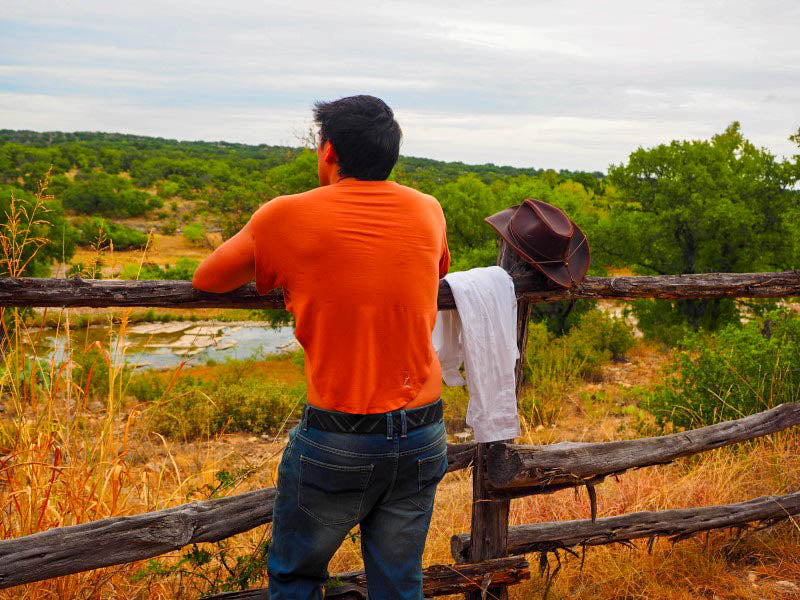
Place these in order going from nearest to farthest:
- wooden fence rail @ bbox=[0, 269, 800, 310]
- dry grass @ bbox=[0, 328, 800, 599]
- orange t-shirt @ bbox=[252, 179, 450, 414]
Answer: orange t-shirt @ bbox=[252, 179, 450, 414], wooden fence rail @ bbox=[0, 269, 800, 310], dry grass @ bbox=[0, 328, 800, 599]

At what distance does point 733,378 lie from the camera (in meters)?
5.93

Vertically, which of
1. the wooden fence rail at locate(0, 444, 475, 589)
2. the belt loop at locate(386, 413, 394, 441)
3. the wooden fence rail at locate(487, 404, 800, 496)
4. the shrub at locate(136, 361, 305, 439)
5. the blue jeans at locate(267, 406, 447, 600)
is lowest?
the shrub at locate(136, 361, 305, 439)

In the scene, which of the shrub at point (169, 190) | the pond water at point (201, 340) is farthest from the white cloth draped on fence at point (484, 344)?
the shrub at point (169, 190)

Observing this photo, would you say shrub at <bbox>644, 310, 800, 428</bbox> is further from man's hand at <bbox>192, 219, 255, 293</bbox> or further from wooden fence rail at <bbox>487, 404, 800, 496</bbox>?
man's hand at <bbox>192, 219, 255, 293</bbox>

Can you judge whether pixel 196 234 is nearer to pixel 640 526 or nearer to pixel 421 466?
pixel 640 526

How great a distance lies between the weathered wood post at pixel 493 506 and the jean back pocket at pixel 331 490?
962 mm

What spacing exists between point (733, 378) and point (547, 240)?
415 centimetres

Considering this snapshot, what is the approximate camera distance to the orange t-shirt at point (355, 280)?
5.68 ft

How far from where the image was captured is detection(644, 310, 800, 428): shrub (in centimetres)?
546

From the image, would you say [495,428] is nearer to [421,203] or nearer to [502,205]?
[421,203]

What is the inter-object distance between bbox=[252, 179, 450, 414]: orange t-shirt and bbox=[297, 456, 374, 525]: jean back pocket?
0.52ft

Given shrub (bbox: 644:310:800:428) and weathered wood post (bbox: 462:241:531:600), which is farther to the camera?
shrub (bbox: 644:310:800:428)

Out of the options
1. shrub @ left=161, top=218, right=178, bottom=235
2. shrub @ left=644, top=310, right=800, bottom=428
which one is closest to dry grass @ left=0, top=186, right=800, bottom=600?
shrub @ left=644, top=310, right=800, bottom=428

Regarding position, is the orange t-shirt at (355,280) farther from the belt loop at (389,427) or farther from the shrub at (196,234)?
the shrub at (196,234)
